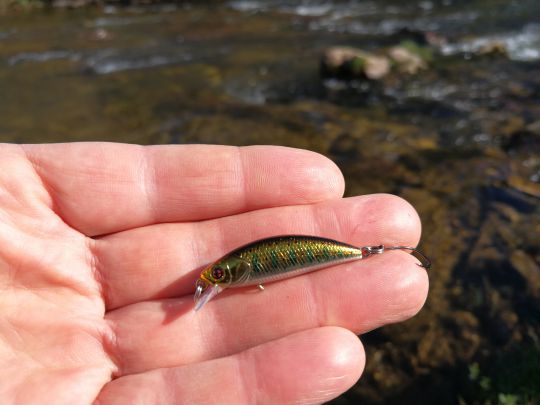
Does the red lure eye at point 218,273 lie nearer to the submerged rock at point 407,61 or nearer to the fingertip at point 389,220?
the fingertip at point 389,220

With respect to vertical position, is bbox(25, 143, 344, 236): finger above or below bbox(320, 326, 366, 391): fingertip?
above

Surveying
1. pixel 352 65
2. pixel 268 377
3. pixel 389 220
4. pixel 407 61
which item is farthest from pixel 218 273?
pixel 407 61

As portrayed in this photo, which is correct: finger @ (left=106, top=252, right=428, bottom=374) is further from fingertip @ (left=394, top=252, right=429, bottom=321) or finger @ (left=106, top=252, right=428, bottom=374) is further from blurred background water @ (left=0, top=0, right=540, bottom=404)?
blurred background water @ (left=0, top=0, right=540, bottom=404)

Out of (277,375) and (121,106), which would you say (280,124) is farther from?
(277,375)

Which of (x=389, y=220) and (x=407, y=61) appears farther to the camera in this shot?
(x=407, y=61)

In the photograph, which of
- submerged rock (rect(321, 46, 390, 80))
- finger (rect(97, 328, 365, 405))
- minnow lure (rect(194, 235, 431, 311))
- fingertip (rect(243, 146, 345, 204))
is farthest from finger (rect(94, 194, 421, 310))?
submerged rock (rect(321, 46, 390, 80))

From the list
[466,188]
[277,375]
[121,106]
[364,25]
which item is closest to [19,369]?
[277,375]

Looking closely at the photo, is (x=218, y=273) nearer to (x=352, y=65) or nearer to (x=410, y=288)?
(x=410, y=288)
